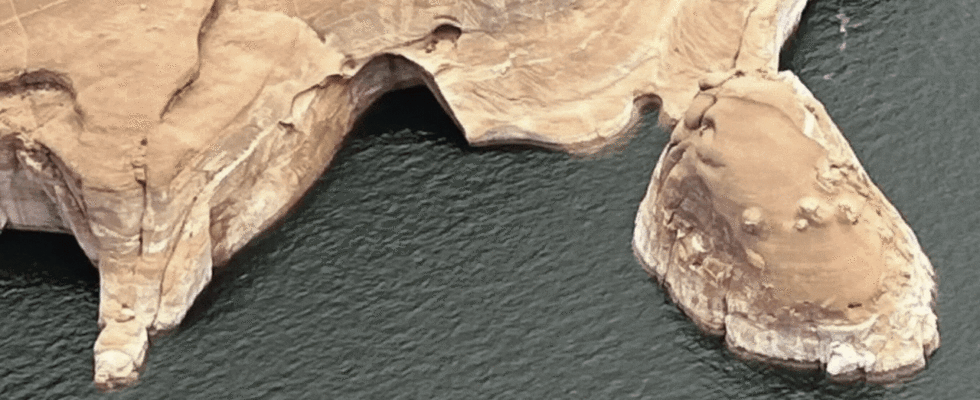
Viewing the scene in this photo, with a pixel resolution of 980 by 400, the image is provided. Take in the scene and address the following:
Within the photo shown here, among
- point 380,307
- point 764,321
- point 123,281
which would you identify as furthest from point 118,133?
point 764,321

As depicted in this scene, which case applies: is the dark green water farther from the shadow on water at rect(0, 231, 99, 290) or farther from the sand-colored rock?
the sand-colored rock

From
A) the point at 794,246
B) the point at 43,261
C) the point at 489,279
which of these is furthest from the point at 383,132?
the point at 794,246

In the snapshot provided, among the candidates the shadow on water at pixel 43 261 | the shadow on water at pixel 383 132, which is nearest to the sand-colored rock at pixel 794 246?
the shadow on water at pixel 383 132

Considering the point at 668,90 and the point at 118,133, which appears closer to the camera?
the point at 118,133

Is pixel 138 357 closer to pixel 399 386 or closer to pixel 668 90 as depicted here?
pixel 399 386

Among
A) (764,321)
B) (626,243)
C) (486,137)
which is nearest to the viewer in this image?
(764,321)

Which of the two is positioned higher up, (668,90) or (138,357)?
(668,90)

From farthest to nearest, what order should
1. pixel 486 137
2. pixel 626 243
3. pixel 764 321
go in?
pixel 486 137 < pixel 626 243 < pixel 764 321

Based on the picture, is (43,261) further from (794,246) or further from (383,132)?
(794,246)
